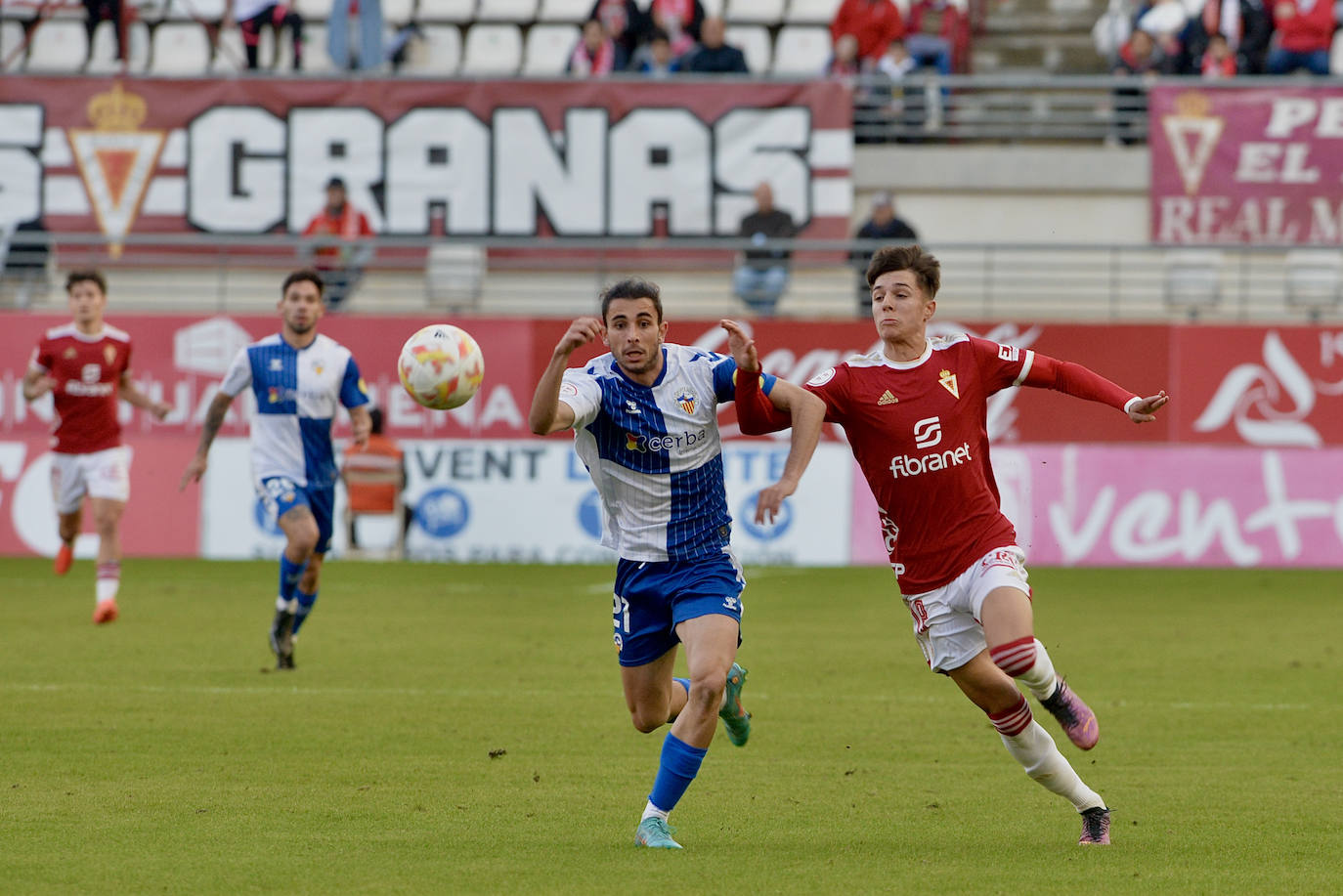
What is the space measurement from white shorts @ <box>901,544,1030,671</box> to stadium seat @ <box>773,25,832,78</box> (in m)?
20.3

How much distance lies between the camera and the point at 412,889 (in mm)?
5867

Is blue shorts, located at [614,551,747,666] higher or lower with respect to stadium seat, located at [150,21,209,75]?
lower

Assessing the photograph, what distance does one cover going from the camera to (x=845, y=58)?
24734 millimetres

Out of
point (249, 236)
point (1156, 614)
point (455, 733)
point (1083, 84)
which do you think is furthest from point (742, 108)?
point (455, 733)

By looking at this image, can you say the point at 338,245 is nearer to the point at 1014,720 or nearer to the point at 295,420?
the point at 295,420

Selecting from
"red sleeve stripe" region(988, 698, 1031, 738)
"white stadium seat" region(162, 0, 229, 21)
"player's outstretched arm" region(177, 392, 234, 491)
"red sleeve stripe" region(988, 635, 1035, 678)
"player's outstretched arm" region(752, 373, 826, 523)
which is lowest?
"red sleeve stripe" region(988, 698, 1031, 738)

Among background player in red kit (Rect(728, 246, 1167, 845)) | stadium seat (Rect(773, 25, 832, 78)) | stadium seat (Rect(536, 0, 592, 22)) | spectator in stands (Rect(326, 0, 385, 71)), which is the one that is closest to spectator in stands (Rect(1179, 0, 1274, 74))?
stadium seat (Rect(773, 25, 832, 78))

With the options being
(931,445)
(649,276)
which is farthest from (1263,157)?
(931,445)

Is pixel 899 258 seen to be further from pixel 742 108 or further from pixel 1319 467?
pixel 742 108

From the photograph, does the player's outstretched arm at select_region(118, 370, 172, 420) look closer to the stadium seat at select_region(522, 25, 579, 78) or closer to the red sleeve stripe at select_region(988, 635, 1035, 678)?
the red sleeve stripe at select_region(988, 635, 1035, 678)

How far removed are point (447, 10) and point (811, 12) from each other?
555 cm

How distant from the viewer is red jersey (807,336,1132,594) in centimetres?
699

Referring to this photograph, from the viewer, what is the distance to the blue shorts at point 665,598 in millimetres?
6980

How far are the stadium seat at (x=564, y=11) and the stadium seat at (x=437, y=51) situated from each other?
4.38ft
